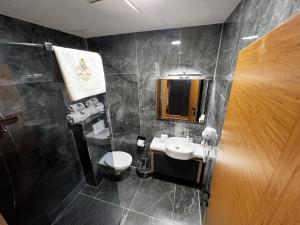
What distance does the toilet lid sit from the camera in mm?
1940

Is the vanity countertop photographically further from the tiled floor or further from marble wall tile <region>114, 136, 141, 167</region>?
the tiled floor

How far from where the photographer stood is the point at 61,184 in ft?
5.53

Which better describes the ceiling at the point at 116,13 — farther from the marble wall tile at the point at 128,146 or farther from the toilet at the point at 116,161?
the toilet at the point at 116,161

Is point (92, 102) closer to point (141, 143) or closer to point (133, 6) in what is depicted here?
point (141, 143)

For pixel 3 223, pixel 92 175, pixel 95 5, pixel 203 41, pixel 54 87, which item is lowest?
pixel 92 175

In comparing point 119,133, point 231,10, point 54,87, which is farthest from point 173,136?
point 54,87

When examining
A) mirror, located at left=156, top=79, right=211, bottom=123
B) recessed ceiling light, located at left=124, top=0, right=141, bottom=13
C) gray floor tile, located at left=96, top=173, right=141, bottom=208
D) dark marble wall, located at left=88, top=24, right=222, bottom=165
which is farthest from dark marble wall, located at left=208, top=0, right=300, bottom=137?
gray floor tile, located at left=96, top=173, right=141, bottom=208

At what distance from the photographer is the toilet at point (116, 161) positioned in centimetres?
192

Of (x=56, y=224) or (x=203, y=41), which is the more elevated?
(x=203, y=41)

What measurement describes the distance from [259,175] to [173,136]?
169 cm

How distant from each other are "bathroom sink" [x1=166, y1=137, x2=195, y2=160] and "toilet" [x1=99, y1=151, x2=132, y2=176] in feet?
2.35

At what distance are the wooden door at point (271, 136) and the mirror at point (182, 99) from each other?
1.20m

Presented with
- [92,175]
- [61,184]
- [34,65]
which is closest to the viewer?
[34,65]

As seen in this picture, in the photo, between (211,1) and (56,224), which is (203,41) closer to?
(211,1)
